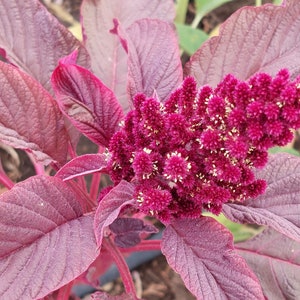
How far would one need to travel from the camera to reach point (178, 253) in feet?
2.64

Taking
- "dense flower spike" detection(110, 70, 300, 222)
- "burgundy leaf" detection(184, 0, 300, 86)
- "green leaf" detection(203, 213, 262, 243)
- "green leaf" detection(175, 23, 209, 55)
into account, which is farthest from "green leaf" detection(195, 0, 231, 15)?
"dense flower spike" detection(110, 70, 300, 222)

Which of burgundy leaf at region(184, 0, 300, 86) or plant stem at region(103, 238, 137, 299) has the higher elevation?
burgundy leaf at region(184, 0, 300, 86)

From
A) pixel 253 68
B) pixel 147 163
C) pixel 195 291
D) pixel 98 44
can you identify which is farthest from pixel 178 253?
pixel 98 44

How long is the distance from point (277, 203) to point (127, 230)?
0.90 ft

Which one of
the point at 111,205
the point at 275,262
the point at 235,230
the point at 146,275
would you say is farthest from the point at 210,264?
the point at 146,275

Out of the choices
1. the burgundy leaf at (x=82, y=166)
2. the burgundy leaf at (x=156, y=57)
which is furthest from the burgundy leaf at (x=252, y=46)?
the burgundy leaf at (x=82, y=166)

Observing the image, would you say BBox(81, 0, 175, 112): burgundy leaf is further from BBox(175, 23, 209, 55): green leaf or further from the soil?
the soil

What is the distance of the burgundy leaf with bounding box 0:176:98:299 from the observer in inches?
29.6

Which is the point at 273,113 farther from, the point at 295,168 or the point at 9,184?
the point at 9,184

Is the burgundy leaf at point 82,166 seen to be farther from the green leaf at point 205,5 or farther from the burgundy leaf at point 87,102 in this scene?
the green leaf at point 205,5

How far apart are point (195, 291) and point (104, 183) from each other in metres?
0.95

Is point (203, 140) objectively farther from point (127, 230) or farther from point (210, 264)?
point (127, 230)

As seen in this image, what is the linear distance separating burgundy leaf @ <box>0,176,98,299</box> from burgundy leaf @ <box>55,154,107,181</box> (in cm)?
2

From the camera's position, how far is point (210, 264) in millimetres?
806
